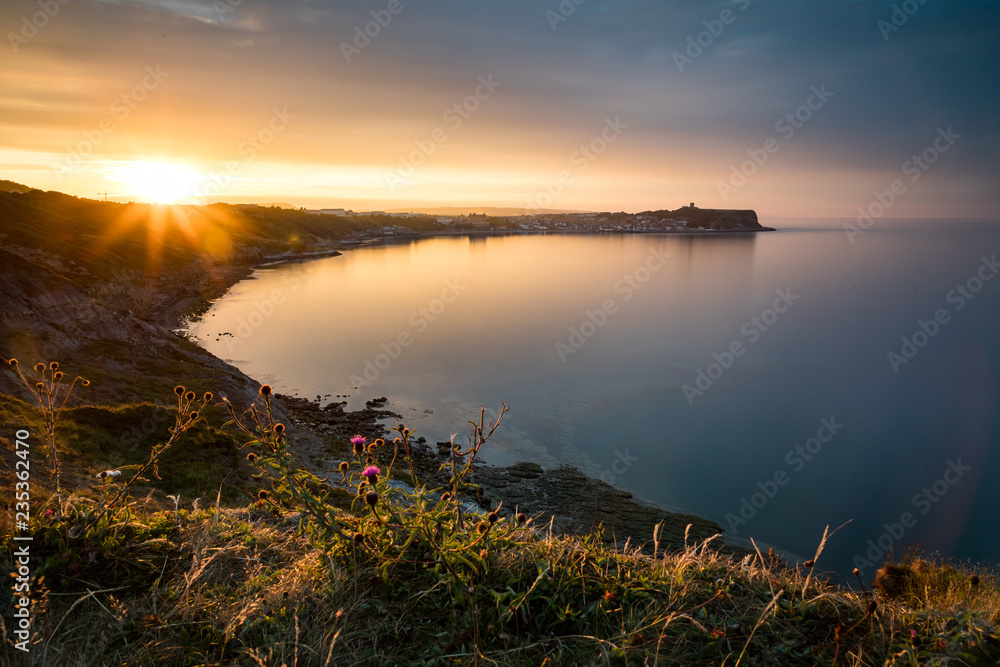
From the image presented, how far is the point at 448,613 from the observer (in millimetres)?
3221

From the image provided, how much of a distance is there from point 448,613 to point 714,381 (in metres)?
39.4

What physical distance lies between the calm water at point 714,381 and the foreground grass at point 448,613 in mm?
19700

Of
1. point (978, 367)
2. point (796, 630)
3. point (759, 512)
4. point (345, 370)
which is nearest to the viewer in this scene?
point (796, 630)

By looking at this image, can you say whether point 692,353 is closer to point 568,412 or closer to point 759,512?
point 568,412

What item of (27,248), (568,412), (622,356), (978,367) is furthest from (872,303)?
(27,248)

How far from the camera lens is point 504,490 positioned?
2084 cm

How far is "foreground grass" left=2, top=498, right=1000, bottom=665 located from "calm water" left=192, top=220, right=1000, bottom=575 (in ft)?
64.6

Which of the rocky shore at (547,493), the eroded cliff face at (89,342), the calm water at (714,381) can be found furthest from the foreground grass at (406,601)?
the eroded cliff face at (89,342)

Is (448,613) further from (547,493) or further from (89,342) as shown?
(89,342)

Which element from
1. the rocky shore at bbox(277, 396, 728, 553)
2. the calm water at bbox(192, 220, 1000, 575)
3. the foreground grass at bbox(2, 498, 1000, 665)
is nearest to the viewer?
the foreground grass at bbox(2, 498, 1000, 665)

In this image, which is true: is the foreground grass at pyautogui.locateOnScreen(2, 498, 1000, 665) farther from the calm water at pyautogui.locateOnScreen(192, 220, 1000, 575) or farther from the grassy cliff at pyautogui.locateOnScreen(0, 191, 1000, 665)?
the calm water at pyautogui.locateOnScreen(192, 220, 1000, 575)

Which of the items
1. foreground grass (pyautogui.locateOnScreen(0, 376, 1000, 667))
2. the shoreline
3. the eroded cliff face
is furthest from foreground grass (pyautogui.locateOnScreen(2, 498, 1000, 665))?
the eroded cliff face

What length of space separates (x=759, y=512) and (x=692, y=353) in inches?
1056

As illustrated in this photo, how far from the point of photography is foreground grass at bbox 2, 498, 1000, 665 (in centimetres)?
292
